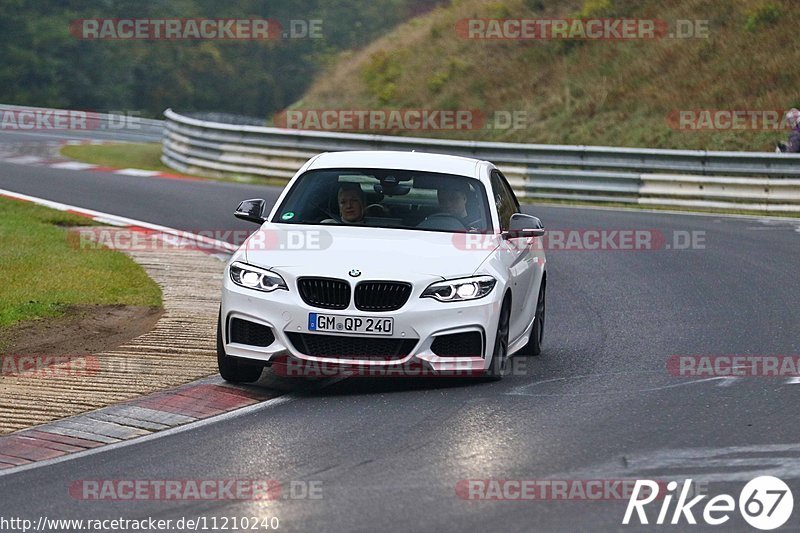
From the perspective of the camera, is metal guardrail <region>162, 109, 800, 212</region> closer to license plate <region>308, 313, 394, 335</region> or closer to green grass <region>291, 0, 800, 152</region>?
green grass <region>291, 0, 800, 152</region>

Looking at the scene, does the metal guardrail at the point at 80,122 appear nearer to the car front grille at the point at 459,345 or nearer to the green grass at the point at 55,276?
the green grass at the point at 55,276

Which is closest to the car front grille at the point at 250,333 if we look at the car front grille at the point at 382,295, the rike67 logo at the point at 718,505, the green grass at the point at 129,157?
the car front grille at the point at 382,295

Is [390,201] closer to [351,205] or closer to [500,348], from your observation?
[351,205]

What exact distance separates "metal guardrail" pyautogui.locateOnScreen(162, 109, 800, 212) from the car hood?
48.3ft

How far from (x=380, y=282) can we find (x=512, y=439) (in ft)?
5.41

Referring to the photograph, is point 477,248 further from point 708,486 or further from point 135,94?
point 135,94

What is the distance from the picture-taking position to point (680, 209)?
79.3ft

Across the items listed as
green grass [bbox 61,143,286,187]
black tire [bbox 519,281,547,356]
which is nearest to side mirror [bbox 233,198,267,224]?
black tire [bbox 519,281,547,356]

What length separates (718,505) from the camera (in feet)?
21.3

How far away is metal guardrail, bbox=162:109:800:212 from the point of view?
23.6 metres

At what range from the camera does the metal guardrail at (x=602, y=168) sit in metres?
23.6

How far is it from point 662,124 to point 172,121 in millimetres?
11106

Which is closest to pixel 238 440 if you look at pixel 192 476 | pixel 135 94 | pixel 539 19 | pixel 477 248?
pixel 192 476

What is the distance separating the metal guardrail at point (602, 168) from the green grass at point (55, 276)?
9.67 meters
